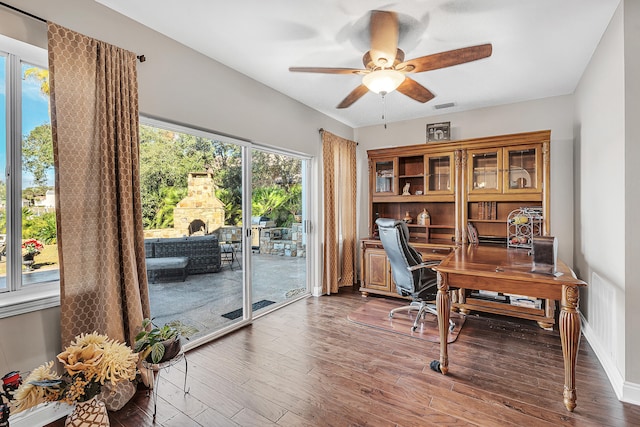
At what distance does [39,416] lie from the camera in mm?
1819

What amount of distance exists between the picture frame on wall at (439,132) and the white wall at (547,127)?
143 mm

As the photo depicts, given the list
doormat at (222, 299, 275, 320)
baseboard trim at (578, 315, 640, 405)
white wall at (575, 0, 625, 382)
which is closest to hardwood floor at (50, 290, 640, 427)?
baseboard trim at (578, 315, 640, 405)

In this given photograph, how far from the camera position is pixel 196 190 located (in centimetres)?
291

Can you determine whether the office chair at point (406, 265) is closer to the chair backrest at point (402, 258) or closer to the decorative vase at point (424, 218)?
the chair backrest at point (402, 258)

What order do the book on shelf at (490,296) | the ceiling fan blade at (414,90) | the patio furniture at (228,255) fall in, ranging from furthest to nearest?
the book on shelf at (490,296)
the patio furniture at (228,255)
the ceiling fan blade at (414,90)

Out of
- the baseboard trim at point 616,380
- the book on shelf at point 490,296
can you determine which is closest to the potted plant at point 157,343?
the baseboard trim at point 616,380

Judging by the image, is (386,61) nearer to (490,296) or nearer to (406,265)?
(406,265)

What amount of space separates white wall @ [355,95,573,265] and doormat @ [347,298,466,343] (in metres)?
1.72

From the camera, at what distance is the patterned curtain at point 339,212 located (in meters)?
4.38

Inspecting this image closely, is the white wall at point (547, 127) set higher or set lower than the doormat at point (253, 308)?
higher

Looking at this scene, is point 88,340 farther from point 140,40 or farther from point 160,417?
point 140,40

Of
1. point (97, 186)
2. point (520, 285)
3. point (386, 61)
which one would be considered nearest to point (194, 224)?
point (97, 186)

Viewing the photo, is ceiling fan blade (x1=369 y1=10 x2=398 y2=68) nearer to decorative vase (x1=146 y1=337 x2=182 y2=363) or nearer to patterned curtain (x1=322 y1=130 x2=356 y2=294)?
patterned curtain (x1=322 y1=130 x2=356 y2=294)

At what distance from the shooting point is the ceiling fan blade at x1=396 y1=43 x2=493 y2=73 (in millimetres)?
1938
